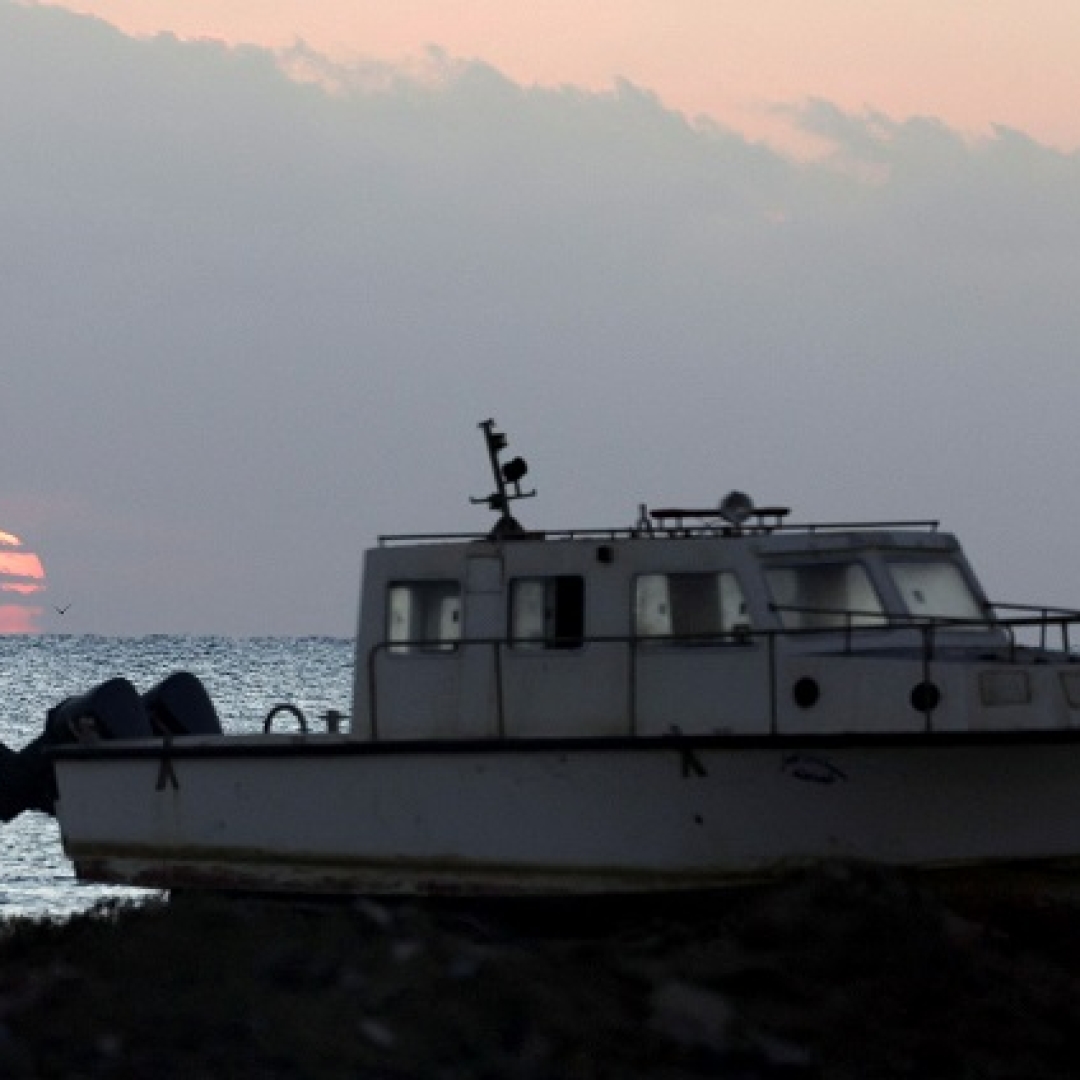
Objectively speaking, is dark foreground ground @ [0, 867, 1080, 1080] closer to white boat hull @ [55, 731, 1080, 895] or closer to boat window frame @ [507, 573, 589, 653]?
white boat hull @ [55, 731, 1080, 895]

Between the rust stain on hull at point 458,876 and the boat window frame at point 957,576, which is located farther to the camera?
the boat window frame at point 957,576

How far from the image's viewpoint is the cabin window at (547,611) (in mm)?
16844

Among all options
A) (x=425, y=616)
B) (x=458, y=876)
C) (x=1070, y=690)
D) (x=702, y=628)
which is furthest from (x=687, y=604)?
(x=1070, y=690)

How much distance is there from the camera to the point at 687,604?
16.6m

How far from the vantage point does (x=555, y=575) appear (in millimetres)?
16938

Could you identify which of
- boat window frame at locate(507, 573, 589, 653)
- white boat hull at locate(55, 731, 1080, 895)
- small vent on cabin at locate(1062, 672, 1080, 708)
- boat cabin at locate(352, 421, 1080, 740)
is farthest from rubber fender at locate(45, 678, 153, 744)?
small vent on cabin at locate(1062, 672, 1080, 708)

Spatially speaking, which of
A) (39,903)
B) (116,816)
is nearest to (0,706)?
(39,903)

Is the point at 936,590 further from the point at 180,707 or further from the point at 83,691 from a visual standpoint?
the point at 83,691

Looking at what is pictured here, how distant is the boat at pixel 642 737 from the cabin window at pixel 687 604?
0.05ft

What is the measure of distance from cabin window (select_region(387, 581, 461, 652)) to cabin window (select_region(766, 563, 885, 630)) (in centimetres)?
239

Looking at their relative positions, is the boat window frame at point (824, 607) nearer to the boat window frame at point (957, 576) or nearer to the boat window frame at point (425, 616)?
the boat window frame at point (957, 576)

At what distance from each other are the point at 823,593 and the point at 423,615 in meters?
2.98

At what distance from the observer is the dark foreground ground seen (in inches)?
471

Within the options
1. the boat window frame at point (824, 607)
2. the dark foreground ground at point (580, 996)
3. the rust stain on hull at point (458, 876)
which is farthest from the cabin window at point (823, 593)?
the dark foreground ground at point (580, 996)
